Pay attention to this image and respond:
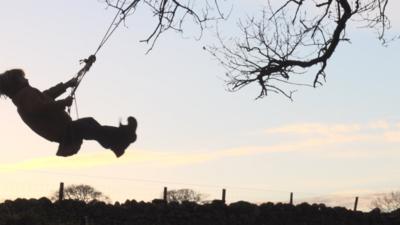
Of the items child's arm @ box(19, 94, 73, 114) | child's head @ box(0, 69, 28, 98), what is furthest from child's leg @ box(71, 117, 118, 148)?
child's head @ box(0, 69, 28, 98)

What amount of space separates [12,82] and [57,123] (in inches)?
24.3

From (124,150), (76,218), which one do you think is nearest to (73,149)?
(124,150)

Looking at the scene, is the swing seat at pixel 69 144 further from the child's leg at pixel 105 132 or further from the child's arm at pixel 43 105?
the child's arm at pixel 43 105

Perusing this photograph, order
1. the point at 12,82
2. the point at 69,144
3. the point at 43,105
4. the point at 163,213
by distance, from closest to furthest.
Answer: the point at 43,105 < the point at 12,82 < the point at 69,144 < the point at 163,213

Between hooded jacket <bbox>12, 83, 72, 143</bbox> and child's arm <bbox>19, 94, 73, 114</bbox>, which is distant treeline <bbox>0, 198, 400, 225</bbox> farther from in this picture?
child's arm <bbox>19, 94, 73, 114</bbox>

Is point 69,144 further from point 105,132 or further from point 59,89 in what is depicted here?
point 59,89

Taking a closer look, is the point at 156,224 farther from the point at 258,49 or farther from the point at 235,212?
the point at 258,49

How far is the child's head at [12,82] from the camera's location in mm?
8039

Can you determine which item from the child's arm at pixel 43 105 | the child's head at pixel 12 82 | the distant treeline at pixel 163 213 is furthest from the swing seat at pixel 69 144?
the distant treeline at pixel 163 213

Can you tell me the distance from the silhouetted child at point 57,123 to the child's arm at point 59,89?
6 cm

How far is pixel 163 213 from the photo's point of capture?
15805mm

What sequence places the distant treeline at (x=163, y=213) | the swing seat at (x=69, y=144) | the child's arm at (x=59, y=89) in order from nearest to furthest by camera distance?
the swing seat at (x=69, y=144)
the child's arm at (x=59, y=89)
the distant treeline at (x=163, y=213)

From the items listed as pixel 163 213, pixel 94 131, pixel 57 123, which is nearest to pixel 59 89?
pixel 57 123

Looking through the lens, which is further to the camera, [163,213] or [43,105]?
[163,213]
